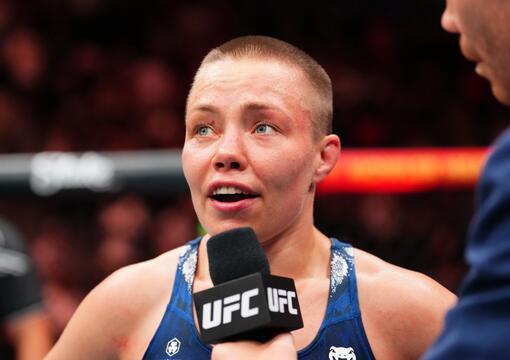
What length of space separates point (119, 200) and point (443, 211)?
1844 millimetres

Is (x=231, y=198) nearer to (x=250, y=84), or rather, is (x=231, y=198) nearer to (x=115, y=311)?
(x=250, y=84)

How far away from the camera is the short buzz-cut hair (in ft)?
6.77

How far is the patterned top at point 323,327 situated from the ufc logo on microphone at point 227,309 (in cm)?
48

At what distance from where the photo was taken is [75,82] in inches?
231

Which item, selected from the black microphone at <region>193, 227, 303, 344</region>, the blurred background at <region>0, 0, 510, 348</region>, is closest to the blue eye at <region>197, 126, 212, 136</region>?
the black microphone at <region>193, 227, 303, 344</region>

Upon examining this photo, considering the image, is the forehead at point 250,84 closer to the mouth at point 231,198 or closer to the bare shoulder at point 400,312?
the mouth at point 231,198

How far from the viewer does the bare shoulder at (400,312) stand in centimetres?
201

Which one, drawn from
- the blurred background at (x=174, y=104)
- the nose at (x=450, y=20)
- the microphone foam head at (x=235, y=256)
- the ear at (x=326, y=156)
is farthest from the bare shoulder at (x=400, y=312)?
the blurred background at (x=174, y=104)

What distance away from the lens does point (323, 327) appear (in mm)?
1982

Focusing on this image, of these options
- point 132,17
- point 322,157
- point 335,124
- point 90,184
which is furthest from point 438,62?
point 322,157

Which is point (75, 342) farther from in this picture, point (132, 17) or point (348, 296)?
point (132, 17)

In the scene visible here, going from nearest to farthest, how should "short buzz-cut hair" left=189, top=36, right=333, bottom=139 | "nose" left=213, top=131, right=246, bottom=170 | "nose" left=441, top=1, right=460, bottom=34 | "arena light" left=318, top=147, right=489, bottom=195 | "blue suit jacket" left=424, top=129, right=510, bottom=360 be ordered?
"blue suit jacket" left=424, top=129, right=510, bottom=360, "nose" left=441, top=1, right=460, bottom=34, "nose" left=213, top=131, right=246, bottom=170, "short buzz-cut hair" left=189, top=36, right=333, bottom=139, "arena light" left=318, top=147, right=489, bottom=195

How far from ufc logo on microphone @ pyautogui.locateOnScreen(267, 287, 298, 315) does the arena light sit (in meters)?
2.81

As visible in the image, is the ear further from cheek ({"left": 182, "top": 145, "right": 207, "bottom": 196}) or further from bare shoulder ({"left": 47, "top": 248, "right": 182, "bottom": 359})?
bare shoulder ({"left": 47, "top": 248, "right": 182, "bottom": 359})
